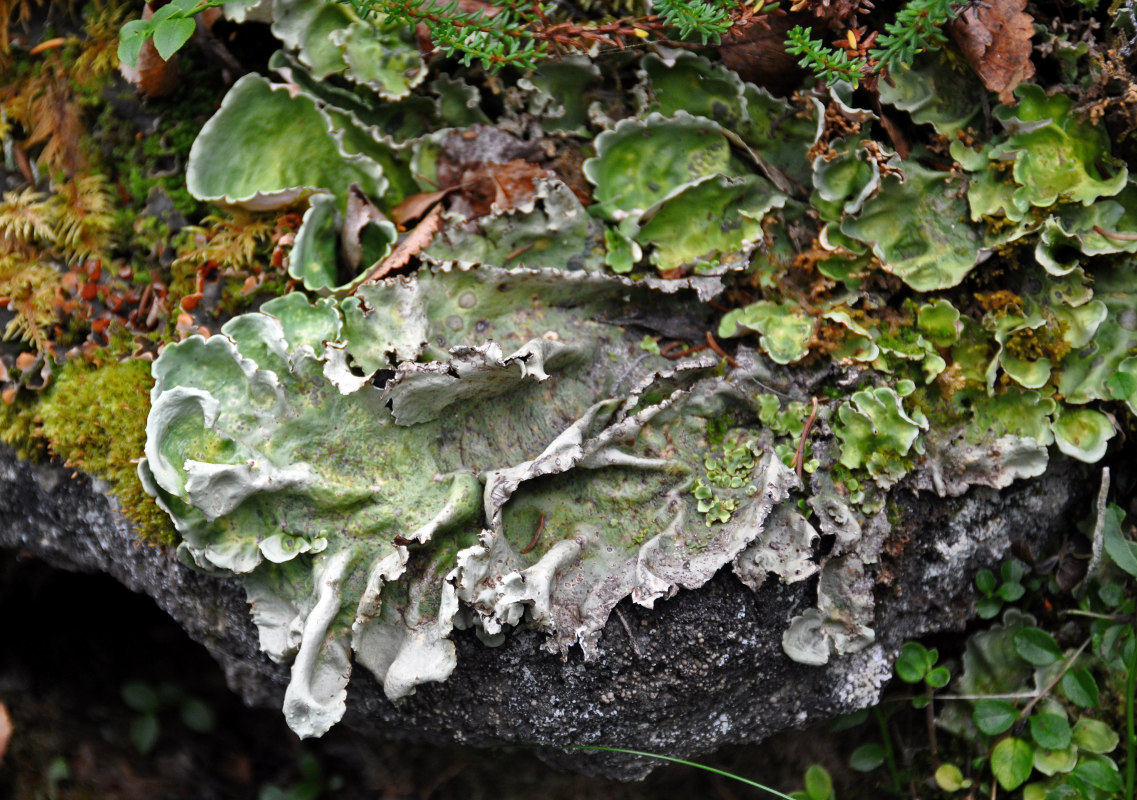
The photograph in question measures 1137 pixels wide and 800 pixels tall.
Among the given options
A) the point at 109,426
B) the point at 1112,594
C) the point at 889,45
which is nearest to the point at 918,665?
the point at 1112,594

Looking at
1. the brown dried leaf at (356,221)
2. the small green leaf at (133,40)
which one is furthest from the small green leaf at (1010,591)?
the small green leaf at (133,40)

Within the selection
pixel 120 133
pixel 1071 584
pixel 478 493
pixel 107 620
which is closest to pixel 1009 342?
pixel 1071 584

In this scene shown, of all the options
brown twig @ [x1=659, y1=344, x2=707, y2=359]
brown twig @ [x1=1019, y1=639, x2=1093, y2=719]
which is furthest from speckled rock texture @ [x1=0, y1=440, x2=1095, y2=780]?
brown twig @ [x1=659, y1=344, x2=707, y2=359]

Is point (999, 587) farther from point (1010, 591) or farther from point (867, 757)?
point (867, 757)

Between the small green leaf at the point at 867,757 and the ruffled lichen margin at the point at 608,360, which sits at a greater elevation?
the ruffled lichen margin at the point at 608,360

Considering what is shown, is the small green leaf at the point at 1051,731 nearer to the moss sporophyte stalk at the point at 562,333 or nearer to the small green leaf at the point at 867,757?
the small green leaf at the point at 867,757

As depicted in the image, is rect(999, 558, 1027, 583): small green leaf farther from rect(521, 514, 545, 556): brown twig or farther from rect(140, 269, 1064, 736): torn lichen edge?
rect(521, 514, 545, 556): brown twig

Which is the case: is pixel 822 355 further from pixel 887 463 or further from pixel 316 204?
pixel 316 204
